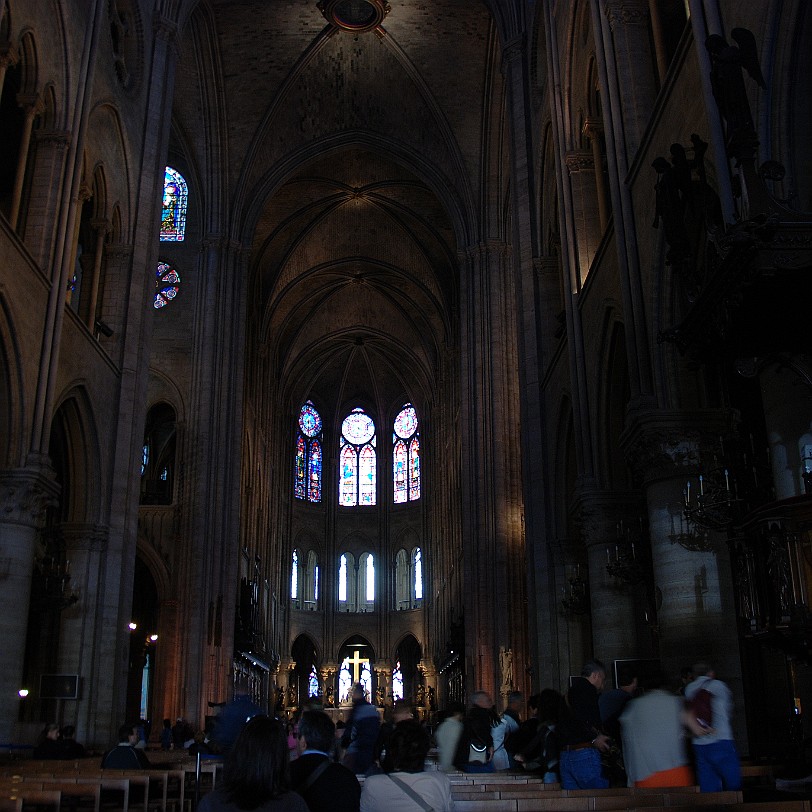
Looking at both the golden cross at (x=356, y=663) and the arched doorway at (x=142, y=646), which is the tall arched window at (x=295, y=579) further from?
the arched doorway at (x=142, y=646)

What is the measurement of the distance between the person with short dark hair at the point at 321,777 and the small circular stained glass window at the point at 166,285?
23.6 metres

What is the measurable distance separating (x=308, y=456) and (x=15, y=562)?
122ft

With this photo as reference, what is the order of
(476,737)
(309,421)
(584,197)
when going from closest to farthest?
1. (476,737)
2. (584,197)
3. (309,421)

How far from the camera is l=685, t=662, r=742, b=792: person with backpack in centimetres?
546

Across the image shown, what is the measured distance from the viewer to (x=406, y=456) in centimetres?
4922

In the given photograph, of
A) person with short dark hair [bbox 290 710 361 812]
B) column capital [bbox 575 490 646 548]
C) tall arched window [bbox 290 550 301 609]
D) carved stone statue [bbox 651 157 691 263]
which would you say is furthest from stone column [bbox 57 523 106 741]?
tall arched window [bbox 290 550 301 609]

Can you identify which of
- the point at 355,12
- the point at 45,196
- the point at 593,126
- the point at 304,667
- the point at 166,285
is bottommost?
the point at 304,667

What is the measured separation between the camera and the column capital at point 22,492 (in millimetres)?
12250

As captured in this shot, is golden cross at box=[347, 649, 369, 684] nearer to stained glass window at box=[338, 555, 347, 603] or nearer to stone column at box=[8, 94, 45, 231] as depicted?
stained glass window at box=[338, 555, 347, 603]

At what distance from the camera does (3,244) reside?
38.7 feet

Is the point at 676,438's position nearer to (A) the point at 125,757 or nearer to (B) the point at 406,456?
(A) the point at 125,757

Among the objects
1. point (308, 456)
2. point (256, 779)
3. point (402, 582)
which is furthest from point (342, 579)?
point (256, 779)

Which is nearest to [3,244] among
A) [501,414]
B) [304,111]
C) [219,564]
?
[219,564]

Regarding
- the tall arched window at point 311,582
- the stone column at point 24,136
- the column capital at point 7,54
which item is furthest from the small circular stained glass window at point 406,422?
the column capital at point 7,54
